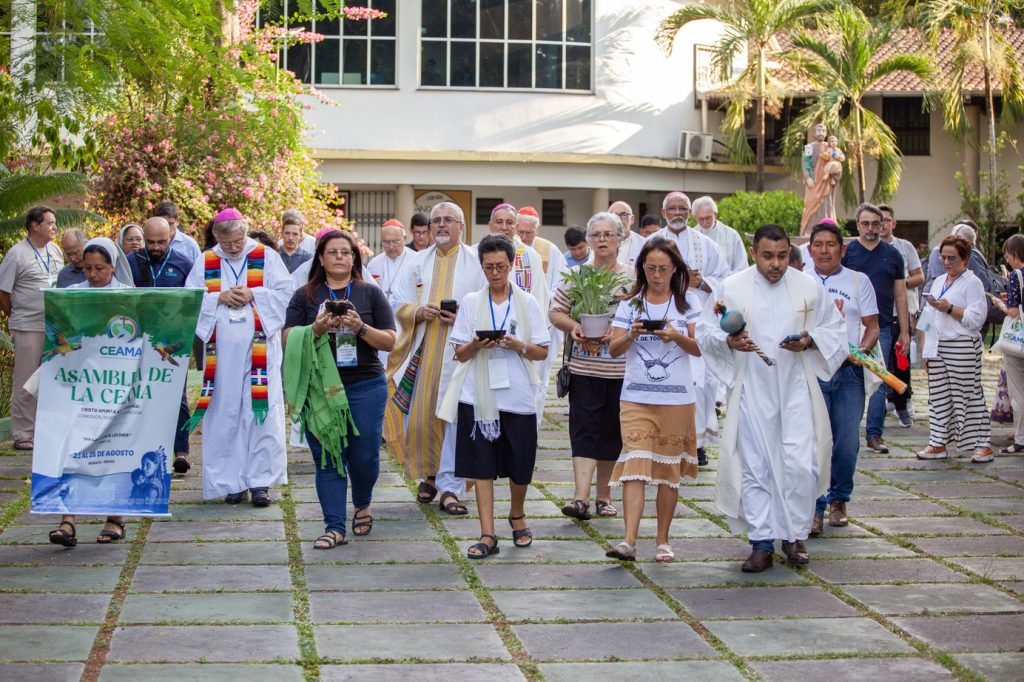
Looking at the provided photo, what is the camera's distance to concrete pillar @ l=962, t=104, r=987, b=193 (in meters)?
31.9

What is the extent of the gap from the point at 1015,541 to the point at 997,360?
12266 millimetres

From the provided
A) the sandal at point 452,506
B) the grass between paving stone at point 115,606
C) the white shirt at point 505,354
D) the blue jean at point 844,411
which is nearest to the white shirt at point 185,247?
the grass between paving stone at point 115,606

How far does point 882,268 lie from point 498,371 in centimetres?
432

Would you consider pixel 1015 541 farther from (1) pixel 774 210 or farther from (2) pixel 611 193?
(2) pixel 611 193

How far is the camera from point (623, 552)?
24.3 feet

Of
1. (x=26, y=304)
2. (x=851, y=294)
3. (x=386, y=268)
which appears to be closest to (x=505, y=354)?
(x=851, y=294)

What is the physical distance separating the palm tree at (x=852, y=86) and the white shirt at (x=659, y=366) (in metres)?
21.4

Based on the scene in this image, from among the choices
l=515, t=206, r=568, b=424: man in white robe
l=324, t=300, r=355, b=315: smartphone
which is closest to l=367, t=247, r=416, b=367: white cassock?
l=515, t=206, r=568, b=424: man in white robe

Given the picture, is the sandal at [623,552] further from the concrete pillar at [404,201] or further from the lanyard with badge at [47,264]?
the concrete pillar at [404,201]

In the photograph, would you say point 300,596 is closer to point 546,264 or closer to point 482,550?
point 482,550

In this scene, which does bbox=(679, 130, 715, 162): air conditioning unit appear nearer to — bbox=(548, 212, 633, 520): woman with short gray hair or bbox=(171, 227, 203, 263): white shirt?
bbox=(171, 227, 203, 263): white shirt

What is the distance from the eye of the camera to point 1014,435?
37.9 feet

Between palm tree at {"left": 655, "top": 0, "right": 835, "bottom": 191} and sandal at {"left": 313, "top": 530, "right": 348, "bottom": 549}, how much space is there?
71.8 ft

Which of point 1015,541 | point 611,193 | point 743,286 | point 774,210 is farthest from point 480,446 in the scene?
point 611,193
